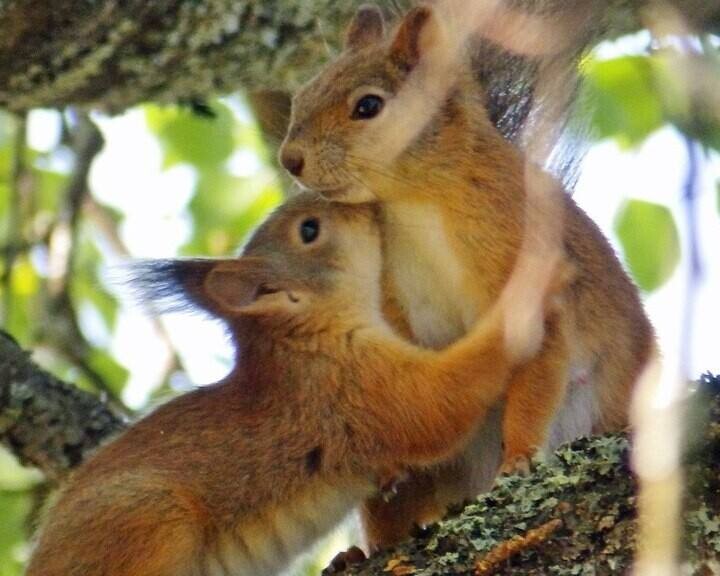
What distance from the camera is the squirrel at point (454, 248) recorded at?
11.3 ft

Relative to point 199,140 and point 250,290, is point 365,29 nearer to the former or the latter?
point 250,290

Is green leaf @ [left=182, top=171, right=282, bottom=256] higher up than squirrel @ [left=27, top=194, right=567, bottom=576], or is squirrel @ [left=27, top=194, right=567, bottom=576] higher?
green leaf @ [left=182, top=171, right=282, bottom=256]

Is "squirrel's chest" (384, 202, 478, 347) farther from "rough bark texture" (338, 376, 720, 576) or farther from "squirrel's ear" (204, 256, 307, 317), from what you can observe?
"rough bark texture" (338, 376, 720, 576)

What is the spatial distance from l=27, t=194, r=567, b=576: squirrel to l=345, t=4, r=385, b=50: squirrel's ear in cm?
59

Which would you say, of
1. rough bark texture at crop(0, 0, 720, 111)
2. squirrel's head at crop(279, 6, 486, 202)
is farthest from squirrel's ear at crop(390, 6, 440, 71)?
rough bark texture at crop(0, 0, 720, 111)

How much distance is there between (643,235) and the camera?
5.01 meters

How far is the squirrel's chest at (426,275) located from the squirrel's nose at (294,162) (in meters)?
0.27

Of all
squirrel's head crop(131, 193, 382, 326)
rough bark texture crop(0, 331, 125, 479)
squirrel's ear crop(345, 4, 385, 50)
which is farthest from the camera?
squirrel's ear crop(345, 4, 385, 50)

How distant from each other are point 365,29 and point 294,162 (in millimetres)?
670

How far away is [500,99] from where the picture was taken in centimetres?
394

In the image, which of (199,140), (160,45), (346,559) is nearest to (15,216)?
(160,45)

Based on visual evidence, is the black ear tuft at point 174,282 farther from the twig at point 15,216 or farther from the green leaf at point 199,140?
the green leaf at point 199,140

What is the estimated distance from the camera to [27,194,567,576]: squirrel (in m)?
3.18

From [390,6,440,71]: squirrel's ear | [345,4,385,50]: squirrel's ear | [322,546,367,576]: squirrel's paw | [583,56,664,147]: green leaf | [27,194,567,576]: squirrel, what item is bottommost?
[322,546,367,576]: squirrel's paw
